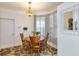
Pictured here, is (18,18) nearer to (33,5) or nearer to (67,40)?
(33,5)

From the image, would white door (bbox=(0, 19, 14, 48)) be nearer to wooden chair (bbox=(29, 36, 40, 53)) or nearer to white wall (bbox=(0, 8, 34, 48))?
white wall (bbox=(0, 8, 34, 48))

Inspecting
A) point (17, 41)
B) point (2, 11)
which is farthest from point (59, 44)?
point (2, 11)

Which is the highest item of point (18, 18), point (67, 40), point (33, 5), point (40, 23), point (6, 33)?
point (33, 5)

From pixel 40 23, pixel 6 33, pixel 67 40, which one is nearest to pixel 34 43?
pixel 40 23

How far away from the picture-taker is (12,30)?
11.4 ft

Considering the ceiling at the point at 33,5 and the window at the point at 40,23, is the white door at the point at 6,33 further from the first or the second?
the window at the point at 40,23

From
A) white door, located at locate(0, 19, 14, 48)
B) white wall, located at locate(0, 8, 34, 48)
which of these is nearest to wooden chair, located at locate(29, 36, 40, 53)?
white wall, located at locate(0, 8, 34, 48)

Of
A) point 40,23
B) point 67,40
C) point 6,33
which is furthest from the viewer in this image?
point 40,23

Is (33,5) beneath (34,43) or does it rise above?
above

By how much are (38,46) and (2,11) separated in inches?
60.4

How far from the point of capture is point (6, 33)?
3.47 metres

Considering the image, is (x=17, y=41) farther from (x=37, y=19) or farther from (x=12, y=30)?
(x=37, y=19)

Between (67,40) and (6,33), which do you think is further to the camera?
(6,33)

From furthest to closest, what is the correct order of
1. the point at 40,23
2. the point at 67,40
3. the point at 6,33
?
the point at 40,23, the point at 6,33, the point at 67,40
